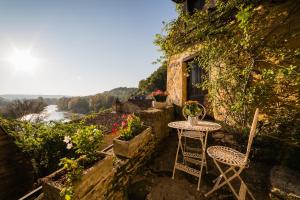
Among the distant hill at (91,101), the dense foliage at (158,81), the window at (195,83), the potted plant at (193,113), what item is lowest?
the distant hill at (91,101)

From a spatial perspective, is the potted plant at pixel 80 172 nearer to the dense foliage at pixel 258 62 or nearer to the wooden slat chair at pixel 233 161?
the wooden slat chair at pixel 233 161

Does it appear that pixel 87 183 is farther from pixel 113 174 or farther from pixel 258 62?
pixel 258 62

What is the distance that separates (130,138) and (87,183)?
1288mm

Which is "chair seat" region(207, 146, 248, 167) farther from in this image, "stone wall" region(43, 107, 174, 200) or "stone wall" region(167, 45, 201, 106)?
"stone wall" region(167, 45, 201, 106)

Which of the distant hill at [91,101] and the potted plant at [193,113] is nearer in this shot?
the potted plant at [193,113]

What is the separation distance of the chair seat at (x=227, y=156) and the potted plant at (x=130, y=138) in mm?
1389

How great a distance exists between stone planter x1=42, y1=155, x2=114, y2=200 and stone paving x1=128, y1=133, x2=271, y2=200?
0.72 metres

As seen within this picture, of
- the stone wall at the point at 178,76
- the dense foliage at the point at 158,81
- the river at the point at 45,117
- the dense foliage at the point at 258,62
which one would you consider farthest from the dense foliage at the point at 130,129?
the dense foliage at the point at 158,81

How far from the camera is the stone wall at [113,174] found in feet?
6.00

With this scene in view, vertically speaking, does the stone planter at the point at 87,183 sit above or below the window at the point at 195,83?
below

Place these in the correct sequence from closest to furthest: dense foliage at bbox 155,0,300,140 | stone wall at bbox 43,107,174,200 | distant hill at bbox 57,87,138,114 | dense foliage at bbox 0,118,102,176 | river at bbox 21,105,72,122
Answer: stone wall at bbox 43,107,174,200, dense foliage at bbox 155,0,300,140, dense foliage at bbox 0,118,102,176, river at bbox 21,105,72,122, distant hill at bbox 57,87,138,114

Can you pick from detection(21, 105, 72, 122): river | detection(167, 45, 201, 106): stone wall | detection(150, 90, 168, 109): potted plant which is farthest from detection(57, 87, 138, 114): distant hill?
detection(150, 90, 168, 109): potted plant

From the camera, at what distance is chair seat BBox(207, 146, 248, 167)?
2.23 m

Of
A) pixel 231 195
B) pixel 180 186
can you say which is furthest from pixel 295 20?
pixel 180 186
